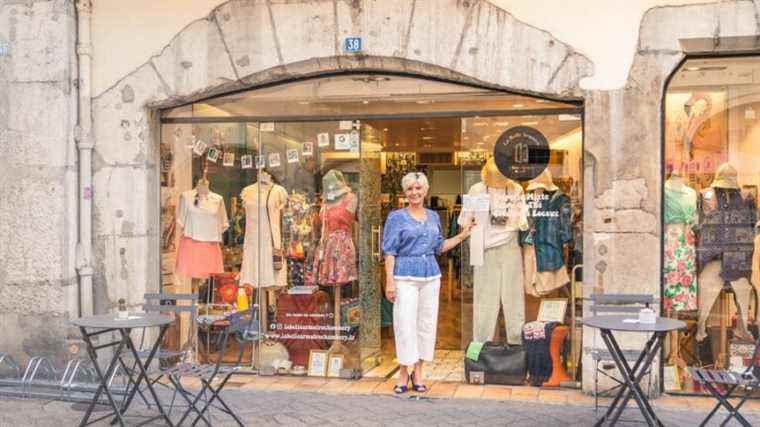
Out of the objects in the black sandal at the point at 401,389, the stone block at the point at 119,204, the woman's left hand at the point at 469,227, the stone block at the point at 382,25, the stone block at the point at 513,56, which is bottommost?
the black sandal at the point at 401,389

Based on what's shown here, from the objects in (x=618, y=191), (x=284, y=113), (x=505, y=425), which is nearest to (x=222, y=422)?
(x=505, y=425)

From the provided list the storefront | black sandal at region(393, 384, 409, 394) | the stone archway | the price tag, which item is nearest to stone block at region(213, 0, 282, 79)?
the stone archway

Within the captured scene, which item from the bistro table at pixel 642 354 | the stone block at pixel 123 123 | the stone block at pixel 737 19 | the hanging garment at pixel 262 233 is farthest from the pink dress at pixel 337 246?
the stone block at pixel 737 19

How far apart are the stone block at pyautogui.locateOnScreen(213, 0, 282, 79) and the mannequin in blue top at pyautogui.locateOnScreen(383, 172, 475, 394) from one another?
5.64ft

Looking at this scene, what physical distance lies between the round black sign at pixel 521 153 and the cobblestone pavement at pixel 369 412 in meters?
2.02

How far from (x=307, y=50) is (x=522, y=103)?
1.93m

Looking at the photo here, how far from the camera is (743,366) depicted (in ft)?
22.7

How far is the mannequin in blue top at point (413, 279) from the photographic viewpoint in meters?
6.84

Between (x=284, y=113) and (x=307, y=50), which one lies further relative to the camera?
(x=284, y=113)

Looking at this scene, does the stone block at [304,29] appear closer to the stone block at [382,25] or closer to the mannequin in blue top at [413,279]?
the stone block at [382,25]

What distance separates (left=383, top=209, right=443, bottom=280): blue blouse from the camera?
684 cm

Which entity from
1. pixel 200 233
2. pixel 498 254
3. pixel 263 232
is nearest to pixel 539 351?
pixel 498 254

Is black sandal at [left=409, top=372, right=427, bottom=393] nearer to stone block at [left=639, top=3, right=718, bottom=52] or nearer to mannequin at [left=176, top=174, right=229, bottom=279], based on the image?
mannequin at [left=176, top=174, right=229, bottom=279]

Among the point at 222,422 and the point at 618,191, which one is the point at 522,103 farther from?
the point at 222,422
